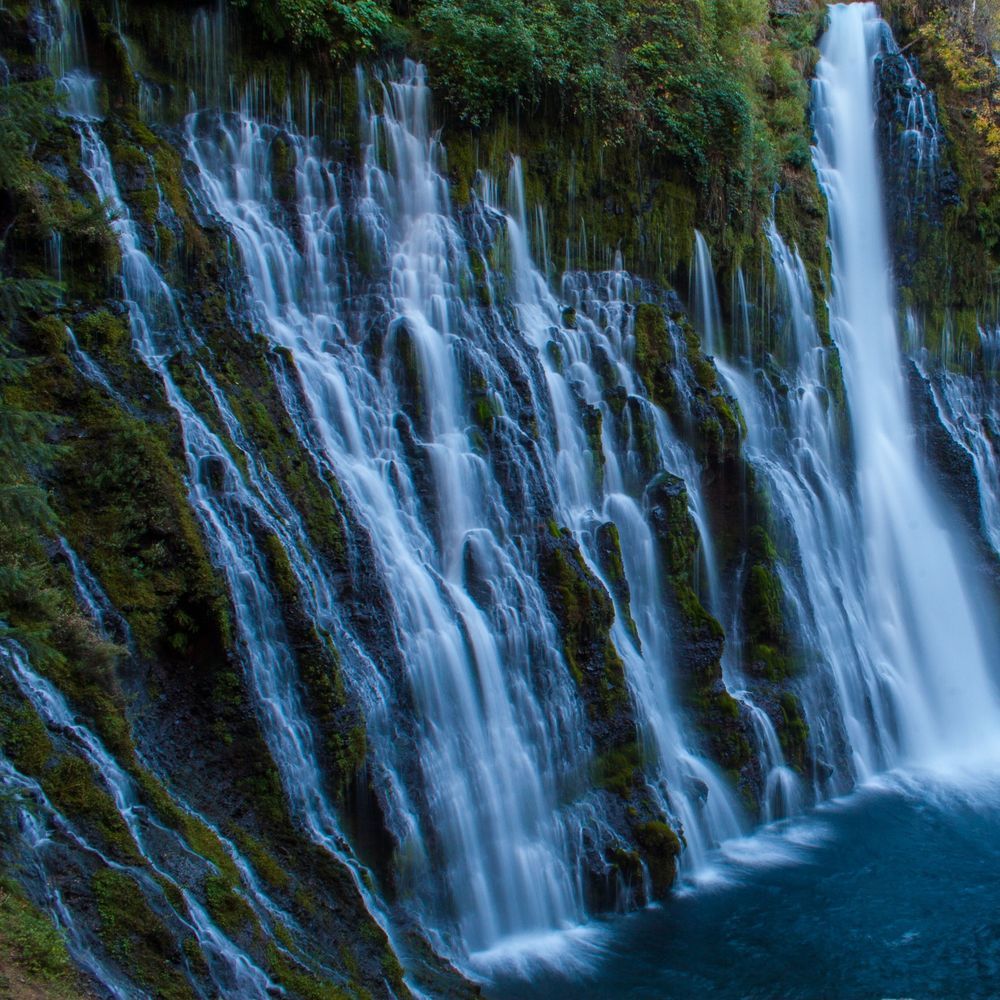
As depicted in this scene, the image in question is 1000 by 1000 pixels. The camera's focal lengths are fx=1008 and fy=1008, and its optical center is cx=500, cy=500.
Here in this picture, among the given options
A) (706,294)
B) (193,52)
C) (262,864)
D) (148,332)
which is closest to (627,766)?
(262,864)

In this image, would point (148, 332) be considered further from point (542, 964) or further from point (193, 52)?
point (542, 964)

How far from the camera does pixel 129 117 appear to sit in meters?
14.6

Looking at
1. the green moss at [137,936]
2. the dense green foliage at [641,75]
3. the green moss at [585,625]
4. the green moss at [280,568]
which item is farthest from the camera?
the dense green foliage at [641,75]

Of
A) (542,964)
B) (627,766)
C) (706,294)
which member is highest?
(706,294)

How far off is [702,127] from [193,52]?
10399 mm

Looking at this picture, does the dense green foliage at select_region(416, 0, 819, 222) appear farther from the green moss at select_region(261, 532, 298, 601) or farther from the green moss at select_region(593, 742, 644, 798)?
the green moss at select_region(593, 742, 644, 798)

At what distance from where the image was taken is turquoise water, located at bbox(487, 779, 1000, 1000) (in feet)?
36.7

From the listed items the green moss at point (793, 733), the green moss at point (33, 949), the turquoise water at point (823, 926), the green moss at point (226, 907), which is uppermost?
the green moss at point (33, 949)

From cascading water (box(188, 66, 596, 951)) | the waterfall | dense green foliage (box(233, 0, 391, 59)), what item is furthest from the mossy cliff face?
dense green foliage (box(233, 0, 391, 59))

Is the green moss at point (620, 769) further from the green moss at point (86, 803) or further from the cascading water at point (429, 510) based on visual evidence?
the green moss at point (86, 803)

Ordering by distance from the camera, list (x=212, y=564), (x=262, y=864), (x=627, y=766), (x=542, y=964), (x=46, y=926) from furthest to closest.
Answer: (x=627, y=766)
(x=542, y=964)
(x=212, y=564)
(x=262, y=864)
(x=46, y=926)

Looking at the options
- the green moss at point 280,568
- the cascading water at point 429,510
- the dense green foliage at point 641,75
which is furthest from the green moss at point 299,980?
the dense green foliage at point 641,75

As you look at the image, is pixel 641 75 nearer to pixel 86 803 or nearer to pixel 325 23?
pixel 325 23

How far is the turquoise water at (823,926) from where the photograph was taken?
36.7 feet
